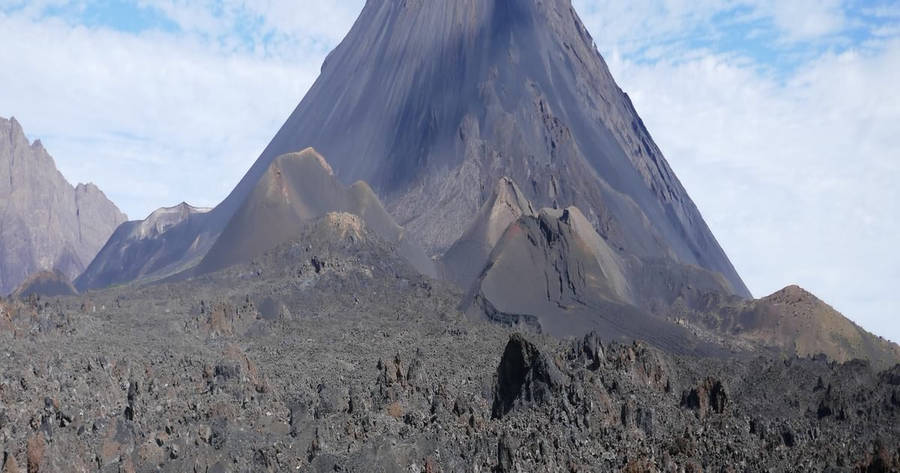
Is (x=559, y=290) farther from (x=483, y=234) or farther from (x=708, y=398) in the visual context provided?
(x=708, y=398)

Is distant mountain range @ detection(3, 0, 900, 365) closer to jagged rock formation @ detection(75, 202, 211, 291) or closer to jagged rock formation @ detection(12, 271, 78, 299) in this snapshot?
jagged rock formation @ detection(75, 202, 211, 291)

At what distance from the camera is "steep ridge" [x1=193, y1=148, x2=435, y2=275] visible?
127 metres

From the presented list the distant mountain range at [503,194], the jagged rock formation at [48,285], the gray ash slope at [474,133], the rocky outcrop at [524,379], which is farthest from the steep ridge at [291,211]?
the rocky outcrop at [524,379]

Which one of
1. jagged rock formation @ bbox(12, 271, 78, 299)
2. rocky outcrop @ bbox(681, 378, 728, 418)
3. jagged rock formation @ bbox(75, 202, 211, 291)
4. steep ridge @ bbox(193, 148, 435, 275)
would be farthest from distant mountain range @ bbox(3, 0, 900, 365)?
rocky outcrop @ bbox(681, 378, 728, 418)

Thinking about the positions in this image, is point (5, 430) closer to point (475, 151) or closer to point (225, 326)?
point (225, 326)

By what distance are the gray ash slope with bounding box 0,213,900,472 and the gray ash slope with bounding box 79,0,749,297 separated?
43589 millimetres

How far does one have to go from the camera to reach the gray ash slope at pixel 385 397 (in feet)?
178

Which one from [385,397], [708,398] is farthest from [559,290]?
[385,397]

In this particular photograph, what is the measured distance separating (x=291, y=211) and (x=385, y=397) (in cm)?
6578

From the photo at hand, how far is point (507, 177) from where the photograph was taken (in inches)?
5709

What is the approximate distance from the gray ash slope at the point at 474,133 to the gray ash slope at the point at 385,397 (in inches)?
1716

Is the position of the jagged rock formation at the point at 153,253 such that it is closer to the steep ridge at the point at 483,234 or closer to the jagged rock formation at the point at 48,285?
the jagged rock formation at the point at 48,285

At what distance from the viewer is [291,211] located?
130250 millimetres

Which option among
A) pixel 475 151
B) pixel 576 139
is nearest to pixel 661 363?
pixel 475 151
